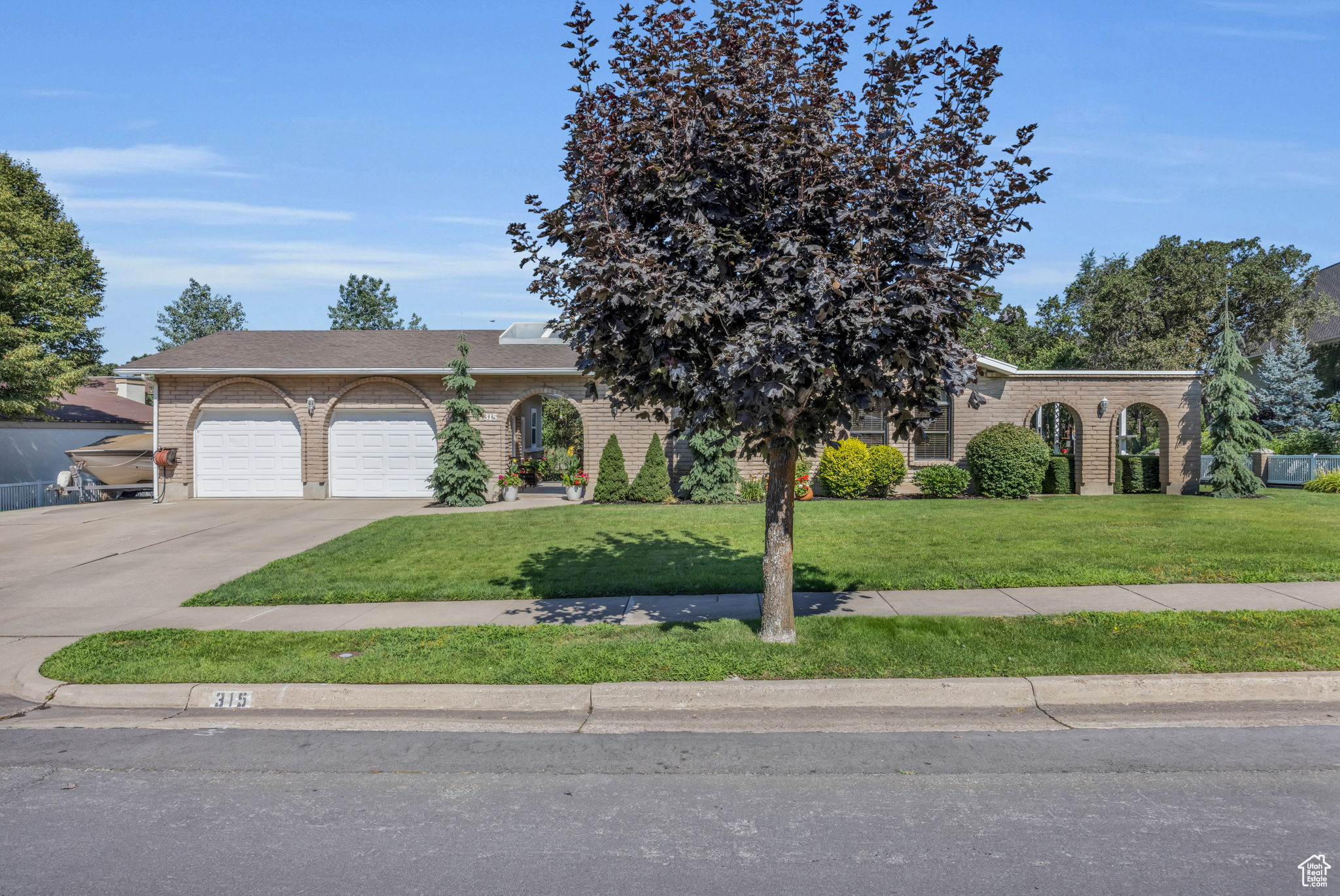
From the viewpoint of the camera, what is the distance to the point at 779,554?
6.98 meters

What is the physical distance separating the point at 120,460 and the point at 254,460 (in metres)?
5.01

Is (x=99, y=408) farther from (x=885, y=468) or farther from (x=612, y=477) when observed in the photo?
(x=885, y=468)

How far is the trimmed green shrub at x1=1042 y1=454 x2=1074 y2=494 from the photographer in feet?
65.6

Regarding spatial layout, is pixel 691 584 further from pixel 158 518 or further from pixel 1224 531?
pixel 158 518

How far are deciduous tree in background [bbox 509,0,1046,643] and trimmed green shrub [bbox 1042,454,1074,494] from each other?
15.3 metres

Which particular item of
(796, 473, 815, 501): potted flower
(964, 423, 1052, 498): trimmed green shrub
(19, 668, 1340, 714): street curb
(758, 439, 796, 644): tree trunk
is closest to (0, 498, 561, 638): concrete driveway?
(19, 668, 1340, 714): street curb

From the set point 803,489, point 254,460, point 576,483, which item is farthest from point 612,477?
point 254,460

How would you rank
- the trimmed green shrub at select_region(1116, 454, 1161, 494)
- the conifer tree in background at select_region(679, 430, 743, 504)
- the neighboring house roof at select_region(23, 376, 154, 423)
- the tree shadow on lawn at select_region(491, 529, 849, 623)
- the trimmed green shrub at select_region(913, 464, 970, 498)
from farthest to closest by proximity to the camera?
the neighboring house roof at select_region(23, 376, 154, 423) < the trimmed green shrub at select_region(1116, 454, 1161, 494) < the trimmed green shrub at select_region(913, 464, 970, 498) < the conifer tree in background at select_region(679, 430, 743, 504) < the tree shadow on lawn at select_region(491, 529, 849, 623)

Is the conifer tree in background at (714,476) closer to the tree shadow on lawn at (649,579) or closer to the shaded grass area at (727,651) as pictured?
the tree shadow on lawn at (649,579)

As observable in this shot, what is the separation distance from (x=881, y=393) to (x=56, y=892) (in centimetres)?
561

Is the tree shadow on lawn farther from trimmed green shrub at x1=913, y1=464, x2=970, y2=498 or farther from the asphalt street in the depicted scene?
trimmed green shrub at x1=913, y1=464, x2=970, y2=498

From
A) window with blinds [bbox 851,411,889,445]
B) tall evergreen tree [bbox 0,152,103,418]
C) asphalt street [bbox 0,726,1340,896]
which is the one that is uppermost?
tall evergreen tree [bbox 0,152,103,418]

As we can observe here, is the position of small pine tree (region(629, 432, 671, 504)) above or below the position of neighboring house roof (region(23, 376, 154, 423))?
below

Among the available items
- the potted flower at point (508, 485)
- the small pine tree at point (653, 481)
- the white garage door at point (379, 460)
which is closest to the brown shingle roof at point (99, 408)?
the white garage door at point (379, 460)
